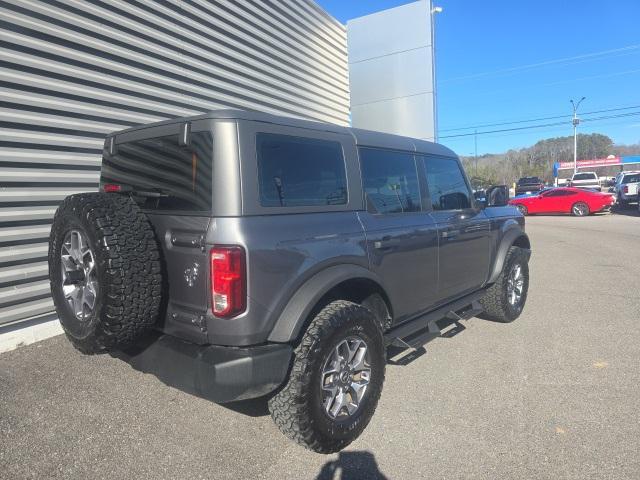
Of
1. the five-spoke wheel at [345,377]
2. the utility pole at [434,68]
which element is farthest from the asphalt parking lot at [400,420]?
the utility pole at [434,68]

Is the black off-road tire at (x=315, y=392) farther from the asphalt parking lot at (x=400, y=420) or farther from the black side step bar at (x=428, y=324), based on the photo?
the black side step bar at (x=428, y=324)

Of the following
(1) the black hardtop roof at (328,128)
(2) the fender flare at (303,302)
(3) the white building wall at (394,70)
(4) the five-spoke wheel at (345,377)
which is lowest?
(4) the five-spoke wheel at (345,377)

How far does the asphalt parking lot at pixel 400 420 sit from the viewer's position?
8.43 ft

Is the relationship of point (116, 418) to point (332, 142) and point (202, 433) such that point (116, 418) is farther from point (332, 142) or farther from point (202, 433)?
point (332, 142)

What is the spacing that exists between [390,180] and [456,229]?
92cm

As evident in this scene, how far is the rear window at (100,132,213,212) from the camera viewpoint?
2469 mm

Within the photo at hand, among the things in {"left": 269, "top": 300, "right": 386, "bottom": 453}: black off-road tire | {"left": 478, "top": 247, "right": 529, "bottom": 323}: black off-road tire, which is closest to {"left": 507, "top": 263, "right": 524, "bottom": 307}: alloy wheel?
{"left": 478, "top": 247, "right": 529, "bottom": 323}: black off-road tire

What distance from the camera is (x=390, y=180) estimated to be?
11.4ft

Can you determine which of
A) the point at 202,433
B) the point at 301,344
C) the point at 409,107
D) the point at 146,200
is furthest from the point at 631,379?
the point at 409,107

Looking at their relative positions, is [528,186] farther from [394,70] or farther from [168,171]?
[168,171]

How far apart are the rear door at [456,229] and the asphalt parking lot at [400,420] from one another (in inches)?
26.4

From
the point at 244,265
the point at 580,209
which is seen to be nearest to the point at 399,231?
the point at 244,265

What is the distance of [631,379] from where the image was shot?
139 inches

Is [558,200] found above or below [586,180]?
below
